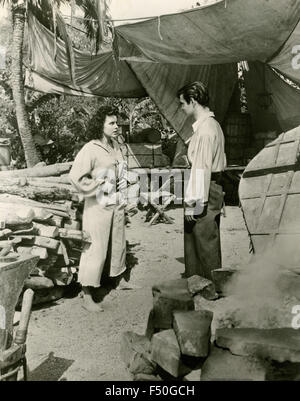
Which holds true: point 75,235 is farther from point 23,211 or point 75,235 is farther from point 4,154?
point 4,154

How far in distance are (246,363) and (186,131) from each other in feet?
24.8

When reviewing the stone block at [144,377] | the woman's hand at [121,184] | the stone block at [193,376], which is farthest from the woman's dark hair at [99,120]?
the stone block at [193,376]

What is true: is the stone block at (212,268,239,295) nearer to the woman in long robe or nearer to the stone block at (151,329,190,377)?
the stone block at (151,329,190,377)

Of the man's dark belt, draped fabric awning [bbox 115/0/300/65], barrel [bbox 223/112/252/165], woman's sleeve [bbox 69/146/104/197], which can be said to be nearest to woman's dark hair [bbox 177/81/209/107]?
the man's dark belt

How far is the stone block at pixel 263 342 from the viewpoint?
235cm

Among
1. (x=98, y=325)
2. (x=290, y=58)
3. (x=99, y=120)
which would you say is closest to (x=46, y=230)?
(x=98, y=325)

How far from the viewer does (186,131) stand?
31.4 feet

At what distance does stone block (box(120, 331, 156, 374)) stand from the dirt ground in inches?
4.4

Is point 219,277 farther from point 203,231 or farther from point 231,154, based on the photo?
point 231,154

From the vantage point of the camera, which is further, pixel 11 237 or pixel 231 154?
pixel 231 154

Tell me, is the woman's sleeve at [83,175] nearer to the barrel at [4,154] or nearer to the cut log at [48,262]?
the cut log at [48,262]

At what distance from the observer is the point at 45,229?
4348 mm

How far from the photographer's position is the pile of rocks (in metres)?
2.38
